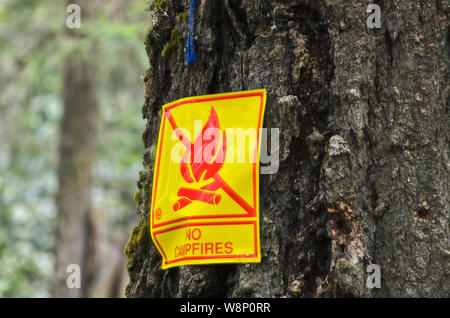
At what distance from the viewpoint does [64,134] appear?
8320mm

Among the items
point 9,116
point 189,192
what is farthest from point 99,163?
point 189,192

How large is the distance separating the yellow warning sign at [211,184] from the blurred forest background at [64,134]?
5.24m

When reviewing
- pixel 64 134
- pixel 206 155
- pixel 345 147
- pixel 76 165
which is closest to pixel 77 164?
pixel 76 165

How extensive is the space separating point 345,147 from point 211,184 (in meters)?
0.37

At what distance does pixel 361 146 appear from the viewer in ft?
4.97

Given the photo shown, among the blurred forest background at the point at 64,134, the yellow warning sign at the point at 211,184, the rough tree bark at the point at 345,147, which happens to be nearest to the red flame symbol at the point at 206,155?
the yellow warning sign at the point at 211,184

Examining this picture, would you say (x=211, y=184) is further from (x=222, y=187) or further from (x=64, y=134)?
(x=64, y=134)

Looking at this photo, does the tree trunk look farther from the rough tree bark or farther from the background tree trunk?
the rough tree bark

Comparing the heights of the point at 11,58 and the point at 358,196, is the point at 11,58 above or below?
above

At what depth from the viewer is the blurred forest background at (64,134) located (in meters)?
7.85

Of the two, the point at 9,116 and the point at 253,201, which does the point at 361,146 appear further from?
the point at 9,116

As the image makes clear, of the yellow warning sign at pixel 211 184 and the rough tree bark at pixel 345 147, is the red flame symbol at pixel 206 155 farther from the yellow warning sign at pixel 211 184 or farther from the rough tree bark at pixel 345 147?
the rough tree bark at pixel 345 147

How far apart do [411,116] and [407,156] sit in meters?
0.10

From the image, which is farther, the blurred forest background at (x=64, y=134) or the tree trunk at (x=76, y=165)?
the tree trunk at (x=76, y=165)
